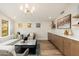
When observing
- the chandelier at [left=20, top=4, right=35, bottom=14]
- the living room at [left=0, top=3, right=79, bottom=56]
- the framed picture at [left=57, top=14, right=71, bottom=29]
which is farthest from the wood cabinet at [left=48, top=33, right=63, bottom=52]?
the chandelier at [left=20, top=4, right=35, bottom=14]

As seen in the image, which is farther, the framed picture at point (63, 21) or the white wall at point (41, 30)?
the framed picture at point (63, 21)

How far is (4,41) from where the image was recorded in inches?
69.1

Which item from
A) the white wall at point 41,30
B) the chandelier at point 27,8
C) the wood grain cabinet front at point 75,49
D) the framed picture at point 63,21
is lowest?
the wood grain cabinet front at point 75,49

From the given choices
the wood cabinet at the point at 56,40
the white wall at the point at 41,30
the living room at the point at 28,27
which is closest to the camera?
the living room at the point at 28,27

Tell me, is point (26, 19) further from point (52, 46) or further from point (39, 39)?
point (52, 46)

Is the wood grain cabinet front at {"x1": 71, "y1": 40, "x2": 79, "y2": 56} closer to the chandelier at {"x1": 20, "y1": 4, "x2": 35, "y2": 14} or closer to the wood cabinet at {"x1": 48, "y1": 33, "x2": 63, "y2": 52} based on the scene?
the wood cabinet at {"x1": 48, "y1": 33, "x2": 63, "y2": 52}

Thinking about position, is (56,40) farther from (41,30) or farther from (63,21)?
(41,30)

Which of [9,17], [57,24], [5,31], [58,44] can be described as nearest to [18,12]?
[9,17]

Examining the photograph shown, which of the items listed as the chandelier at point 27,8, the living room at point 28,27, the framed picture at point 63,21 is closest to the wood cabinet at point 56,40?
the living room at point 28,27

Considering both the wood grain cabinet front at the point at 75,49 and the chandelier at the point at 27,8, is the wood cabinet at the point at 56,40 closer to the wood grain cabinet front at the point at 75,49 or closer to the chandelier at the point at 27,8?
the wood grain cabinet front at the point at 75,49

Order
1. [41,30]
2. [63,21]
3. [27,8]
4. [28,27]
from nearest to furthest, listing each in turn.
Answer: [27,8], [28,27], [41,30], [63,21]

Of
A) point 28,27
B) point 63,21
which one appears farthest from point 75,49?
point 28,27

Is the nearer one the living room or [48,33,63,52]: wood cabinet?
the living room

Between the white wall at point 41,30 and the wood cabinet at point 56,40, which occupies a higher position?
the white wall at point 41,30
